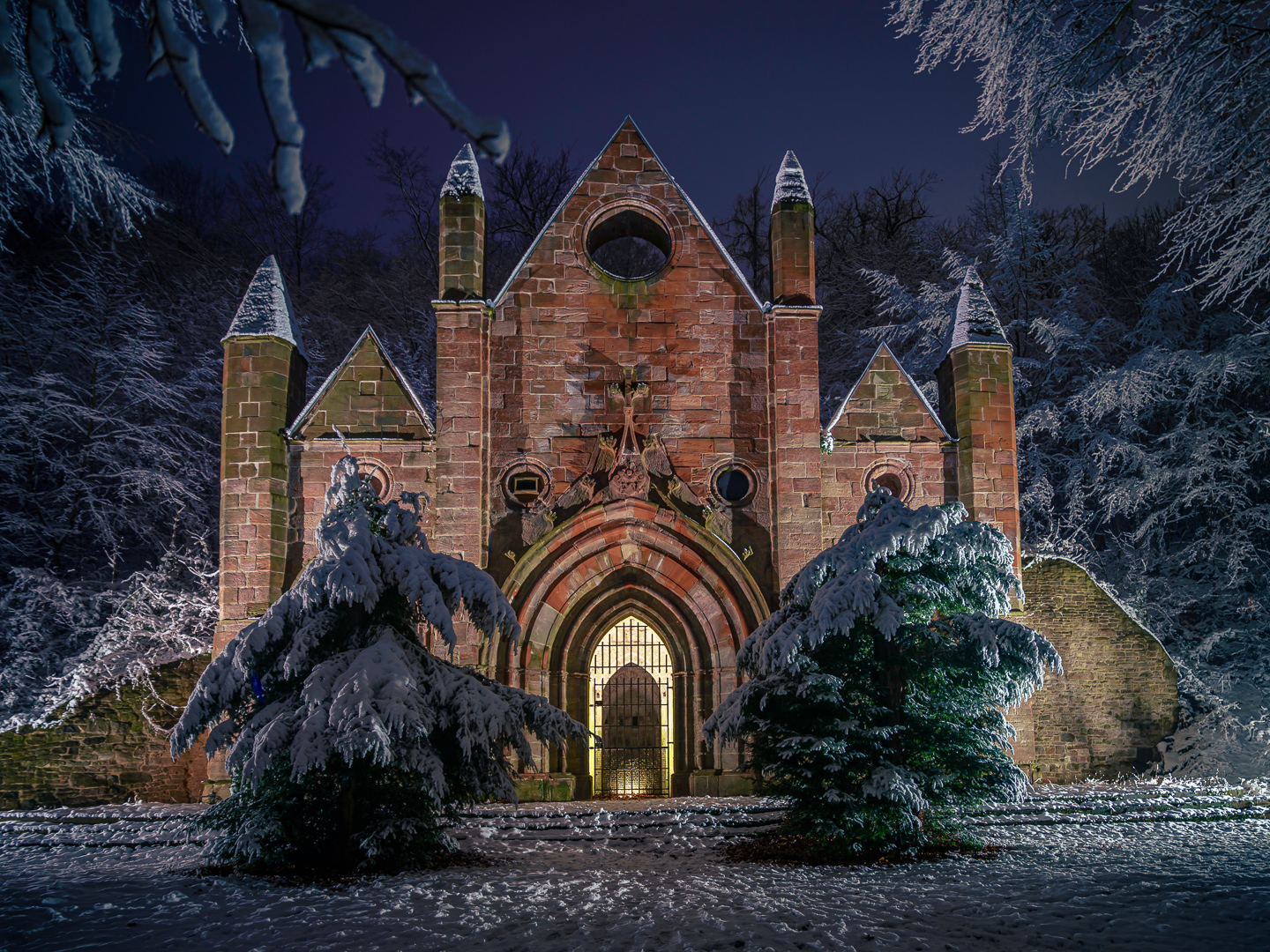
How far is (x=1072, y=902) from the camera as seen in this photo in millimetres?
5992

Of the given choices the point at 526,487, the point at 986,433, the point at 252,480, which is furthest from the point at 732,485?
the point at 252,480

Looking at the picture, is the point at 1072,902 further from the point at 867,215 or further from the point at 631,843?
the point at 867,215

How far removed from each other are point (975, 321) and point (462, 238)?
24.5 feet

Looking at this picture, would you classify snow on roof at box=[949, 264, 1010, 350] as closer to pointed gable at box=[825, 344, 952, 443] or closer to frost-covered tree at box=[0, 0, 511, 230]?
pointed gable at box=[825, 344, 952, 443]

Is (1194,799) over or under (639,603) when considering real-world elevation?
under

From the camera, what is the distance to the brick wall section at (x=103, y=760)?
12.0 meters

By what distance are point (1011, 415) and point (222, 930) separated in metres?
11.4

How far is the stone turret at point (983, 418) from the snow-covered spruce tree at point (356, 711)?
737cm

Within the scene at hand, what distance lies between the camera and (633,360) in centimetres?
1260

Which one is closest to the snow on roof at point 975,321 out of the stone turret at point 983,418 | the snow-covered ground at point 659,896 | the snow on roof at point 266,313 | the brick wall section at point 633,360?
the stone turret at point 983,418

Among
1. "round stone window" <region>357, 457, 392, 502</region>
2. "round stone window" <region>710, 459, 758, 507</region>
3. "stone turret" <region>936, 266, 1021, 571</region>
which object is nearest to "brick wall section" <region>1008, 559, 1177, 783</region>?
"stone turret" <region>936, 266, 1021, 571</region>

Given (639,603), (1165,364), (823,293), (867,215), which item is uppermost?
(867,215)

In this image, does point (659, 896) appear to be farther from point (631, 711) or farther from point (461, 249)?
point (461, 249)

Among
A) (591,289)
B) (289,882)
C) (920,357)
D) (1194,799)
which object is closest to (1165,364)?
(920,357)
